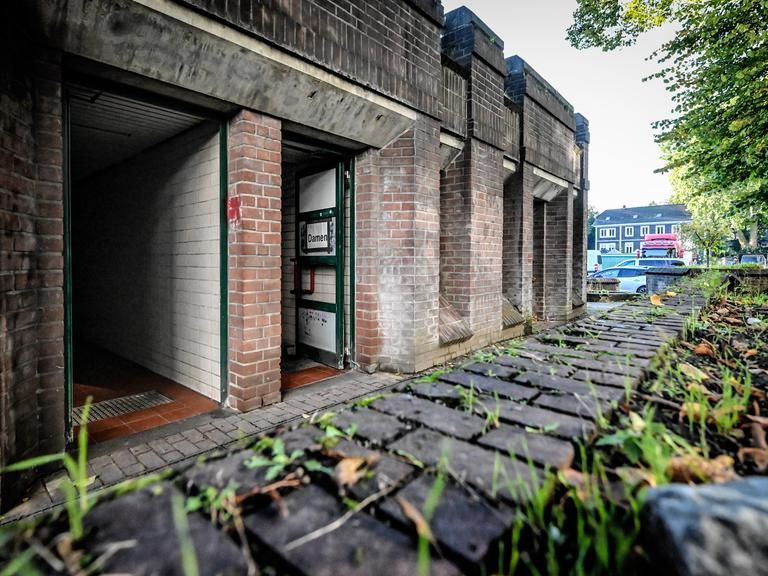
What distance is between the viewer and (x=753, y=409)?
1.35 metres

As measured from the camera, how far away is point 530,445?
983 mm

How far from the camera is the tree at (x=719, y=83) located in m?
6.75

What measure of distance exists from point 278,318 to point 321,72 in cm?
248

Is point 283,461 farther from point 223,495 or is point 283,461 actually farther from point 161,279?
point 161,279

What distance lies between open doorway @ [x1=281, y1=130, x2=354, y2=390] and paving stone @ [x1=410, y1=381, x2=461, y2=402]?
3.81m

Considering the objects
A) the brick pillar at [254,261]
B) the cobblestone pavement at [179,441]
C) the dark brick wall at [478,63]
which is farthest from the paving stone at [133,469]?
the dark brick wall at [478,63]

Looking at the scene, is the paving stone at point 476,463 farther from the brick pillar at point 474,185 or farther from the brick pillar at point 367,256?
the brick pillar at point 474,185

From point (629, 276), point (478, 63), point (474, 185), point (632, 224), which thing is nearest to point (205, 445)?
point (474, 185)

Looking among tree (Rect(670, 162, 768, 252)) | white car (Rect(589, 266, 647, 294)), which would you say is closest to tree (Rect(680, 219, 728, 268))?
tree (Rect(670, 162, 768, 252))

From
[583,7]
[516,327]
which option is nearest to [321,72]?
[516,327]

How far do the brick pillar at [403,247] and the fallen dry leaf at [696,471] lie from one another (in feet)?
14.5

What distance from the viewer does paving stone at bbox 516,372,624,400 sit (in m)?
1.30

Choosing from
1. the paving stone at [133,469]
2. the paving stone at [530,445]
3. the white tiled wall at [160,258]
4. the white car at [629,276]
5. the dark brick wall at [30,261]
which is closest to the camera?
the paving stone at [530,445]

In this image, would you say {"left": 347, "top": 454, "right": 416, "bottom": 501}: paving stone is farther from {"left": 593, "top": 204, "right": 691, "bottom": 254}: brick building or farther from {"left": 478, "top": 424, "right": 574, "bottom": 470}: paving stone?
{"left": 593, "top": 204, "right": 691, "bottom": 254}: brick building
